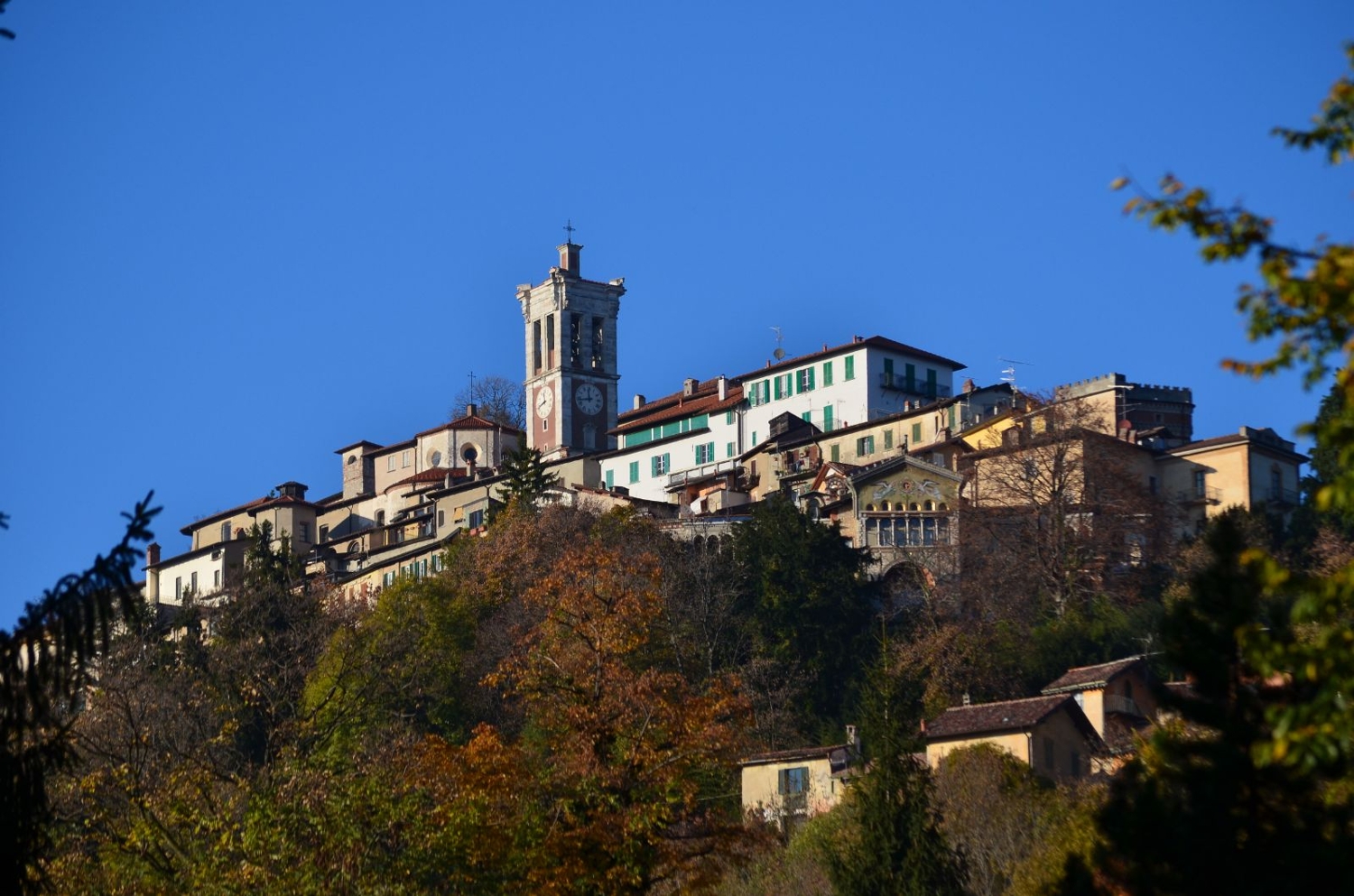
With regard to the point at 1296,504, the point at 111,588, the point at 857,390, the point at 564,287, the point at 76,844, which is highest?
the point at 564,287

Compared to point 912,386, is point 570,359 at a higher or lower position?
higher

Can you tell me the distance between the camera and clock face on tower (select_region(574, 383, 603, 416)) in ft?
374

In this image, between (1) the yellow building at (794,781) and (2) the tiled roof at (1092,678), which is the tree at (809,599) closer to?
(1) the yellow building at (794,781)

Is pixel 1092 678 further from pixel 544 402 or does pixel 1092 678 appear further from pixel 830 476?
pixel 544 402

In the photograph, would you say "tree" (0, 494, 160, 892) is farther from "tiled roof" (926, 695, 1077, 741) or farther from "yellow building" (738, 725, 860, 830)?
"yellow building" (738, 725, 860, 830)

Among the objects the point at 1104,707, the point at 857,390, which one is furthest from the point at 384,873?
the point at 857,390

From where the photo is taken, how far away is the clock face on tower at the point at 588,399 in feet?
374

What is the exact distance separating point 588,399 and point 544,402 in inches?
96.3

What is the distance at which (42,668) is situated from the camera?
11516 millimetres

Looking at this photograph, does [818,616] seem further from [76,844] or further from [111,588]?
[111,588]

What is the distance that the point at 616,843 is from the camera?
29391 mm

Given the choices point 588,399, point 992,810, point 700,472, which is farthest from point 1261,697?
point 588,399

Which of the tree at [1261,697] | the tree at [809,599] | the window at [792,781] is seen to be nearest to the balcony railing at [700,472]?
the tree at [809,599]

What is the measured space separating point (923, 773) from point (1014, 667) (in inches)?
905
